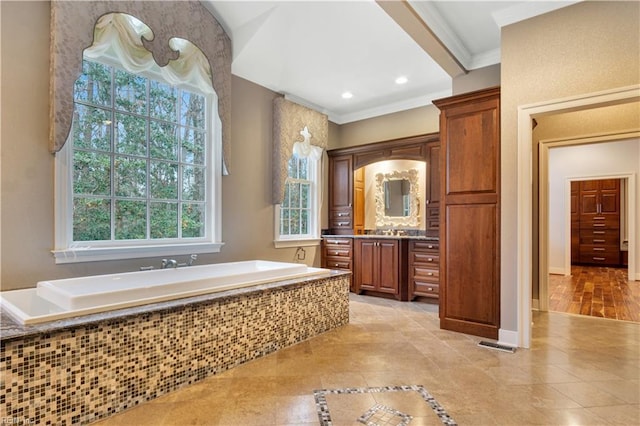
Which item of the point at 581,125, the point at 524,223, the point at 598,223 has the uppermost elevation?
the point at 581,125

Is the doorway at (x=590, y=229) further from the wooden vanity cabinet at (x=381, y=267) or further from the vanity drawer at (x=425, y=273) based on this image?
the wooden vanity cabinet at (x=381, y=267)

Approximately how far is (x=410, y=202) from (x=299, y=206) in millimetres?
1711

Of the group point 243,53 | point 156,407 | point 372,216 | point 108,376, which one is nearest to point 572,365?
point 156,407

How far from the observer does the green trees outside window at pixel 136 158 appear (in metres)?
2.89

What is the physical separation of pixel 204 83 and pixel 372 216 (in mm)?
3257

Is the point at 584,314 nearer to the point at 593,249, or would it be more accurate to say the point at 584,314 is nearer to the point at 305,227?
the point at 305,227

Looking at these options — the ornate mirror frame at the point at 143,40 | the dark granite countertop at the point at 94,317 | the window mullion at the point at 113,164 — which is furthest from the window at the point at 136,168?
the dark granite countertop at the point at 94,317

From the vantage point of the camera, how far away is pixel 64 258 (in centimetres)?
265

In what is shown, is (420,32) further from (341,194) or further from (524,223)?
(341,194)

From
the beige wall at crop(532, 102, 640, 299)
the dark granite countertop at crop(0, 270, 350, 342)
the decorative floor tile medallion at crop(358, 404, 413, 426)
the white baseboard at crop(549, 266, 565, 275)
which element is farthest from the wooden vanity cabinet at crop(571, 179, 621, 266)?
the dark granite countertop at crop(0, 270, 350, 342)

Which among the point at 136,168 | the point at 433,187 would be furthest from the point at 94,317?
the point at 433,187

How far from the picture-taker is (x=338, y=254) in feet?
16.9

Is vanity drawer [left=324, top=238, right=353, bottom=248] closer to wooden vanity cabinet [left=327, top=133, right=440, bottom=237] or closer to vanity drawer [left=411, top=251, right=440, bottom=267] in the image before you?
wooden vanity cabinet [left=327, top=133, right=440, bottom=237]

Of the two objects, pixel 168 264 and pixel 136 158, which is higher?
pixel 136 158
